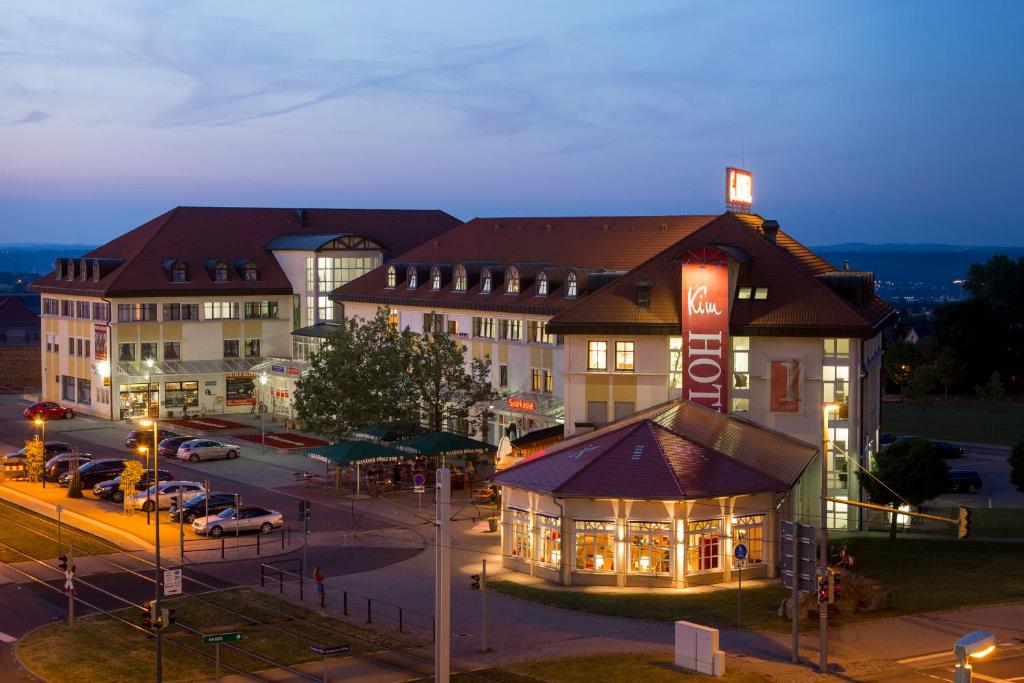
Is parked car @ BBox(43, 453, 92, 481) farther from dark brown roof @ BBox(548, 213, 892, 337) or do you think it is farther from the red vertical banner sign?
the red vertical banner sign

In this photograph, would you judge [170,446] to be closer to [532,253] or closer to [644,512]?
[532,253]

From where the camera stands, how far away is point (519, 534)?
5022 cm

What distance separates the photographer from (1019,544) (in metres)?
54.7

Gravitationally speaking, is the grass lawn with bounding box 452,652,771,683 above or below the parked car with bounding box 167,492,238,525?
below

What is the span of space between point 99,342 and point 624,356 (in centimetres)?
4937

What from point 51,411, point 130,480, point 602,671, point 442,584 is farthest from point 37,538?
point 51,411

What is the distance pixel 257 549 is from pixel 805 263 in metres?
30.6

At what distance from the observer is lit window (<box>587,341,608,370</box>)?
6138cm

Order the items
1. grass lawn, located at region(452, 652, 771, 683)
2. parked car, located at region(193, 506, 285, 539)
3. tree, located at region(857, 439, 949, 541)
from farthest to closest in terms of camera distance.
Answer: parked car, located at region(193, 506, 285, 539) → tree, located at region(857, 439, 949, 541) → grass lawn, located at region(452, 652, 771, 683)

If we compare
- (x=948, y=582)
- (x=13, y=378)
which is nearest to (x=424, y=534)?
(x=948, y=582)

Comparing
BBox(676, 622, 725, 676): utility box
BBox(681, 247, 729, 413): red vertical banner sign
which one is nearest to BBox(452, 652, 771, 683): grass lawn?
BBox(676, 622, 725, 676): utility box

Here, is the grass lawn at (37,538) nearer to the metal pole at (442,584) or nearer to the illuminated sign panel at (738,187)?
the metal pole at (442,584)

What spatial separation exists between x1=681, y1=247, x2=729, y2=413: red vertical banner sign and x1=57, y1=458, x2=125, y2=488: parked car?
3108cm

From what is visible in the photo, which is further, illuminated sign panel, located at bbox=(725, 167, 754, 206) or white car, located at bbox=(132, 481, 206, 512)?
illuminated sign panel, located at bbox=(725, 167, 754, 206)
